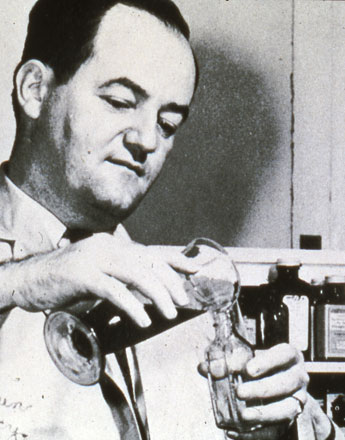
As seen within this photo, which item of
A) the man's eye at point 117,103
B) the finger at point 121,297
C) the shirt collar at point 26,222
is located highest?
the man's eye at point 117,103

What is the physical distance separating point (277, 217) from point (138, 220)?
0.28m

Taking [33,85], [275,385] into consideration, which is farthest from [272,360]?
[33,85]

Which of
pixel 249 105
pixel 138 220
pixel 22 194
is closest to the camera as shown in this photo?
pixel 22 194

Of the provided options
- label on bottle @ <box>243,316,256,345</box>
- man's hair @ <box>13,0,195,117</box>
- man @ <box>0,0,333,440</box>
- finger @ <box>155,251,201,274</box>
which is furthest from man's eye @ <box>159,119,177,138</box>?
label on bottle @ <box>243,316,256,345</box>

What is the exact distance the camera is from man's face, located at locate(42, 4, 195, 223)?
0.87 m

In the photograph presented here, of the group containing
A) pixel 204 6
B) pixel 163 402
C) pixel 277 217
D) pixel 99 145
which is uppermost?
pixel 204 6

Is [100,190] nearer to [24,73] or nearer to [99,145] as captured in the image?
[99,145]

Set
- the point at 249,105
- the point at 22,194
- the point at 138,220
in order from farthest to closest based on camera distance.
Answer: the point at 249,105 → the point at 138,220 → the point at 22,194

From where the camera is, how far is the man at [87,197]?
77 centimetres

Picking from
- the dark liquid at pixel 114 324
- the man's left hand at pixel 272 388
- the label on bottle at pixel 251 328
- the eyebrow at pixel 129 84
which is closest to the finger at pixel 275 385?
the man's left hand at pixel 272 388

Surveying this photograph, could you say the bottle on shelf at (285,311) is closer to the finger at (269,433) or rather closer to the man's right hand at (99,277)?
the finger at (269,433)

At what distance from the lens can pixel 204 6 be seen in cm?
106

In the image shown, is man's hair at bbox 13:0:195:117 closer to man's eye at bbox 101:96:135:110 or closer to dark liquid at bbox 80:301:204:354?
man's eye at bbox 101:96:135:110

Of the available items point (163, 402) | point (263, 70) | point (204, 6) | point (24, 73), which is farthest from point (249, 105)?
point (163, 402)
